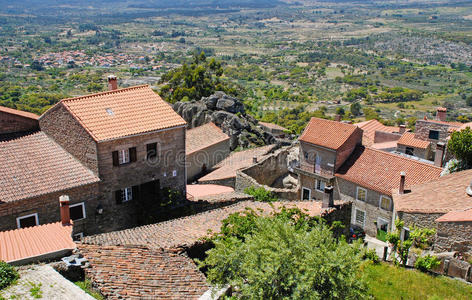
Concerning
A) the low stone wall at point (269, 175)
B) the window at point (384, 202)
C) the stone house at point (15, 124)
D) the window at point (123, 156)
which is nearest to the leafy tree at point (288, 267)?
the window at point (123, 156)

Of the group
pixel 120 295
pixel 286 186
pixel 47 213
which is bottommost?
pixel 286 186

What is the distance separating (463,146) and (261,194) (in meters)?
12.3

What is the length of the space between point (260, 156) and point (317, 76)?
15851 centimetres

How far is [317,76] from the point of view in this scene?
7549 inches

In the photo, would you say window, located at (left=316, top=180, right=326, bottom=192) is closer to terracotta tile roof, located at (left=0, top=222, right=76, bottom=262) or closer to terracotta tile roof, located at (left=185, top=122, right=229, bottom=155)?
terracotta tile roof, located at (left=185, top=122, right=229, bottom=155)

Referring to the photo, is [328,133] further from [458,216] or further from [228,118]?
[458,216]

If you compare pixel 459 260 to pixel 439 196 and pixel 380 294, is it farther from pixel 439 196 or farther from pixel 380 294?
pixel 439 196

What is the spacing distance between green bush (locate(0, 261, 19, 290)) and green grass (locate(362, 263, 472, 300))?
431 inches

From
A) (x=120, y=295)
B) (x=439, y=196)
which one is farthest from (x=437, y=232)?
(x=120, y=295)

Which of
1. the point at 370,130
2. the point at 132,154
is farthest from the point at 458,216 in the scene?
the point at 370,130

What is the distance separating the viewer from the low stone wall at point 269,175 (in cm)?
3145

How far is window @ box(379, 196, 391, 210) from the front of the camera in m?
32.0

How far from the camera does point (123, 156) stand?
83.0 feet

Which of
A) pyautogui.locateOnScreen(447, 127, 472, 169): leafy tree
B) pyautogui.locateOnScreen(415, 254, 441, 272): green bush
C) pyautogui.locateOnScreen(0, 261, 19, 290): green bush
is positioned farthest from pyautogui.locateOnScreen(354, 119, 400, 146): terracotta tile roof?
pyautogui.locateOnScreen(0, 261, 19, 290): green bush
